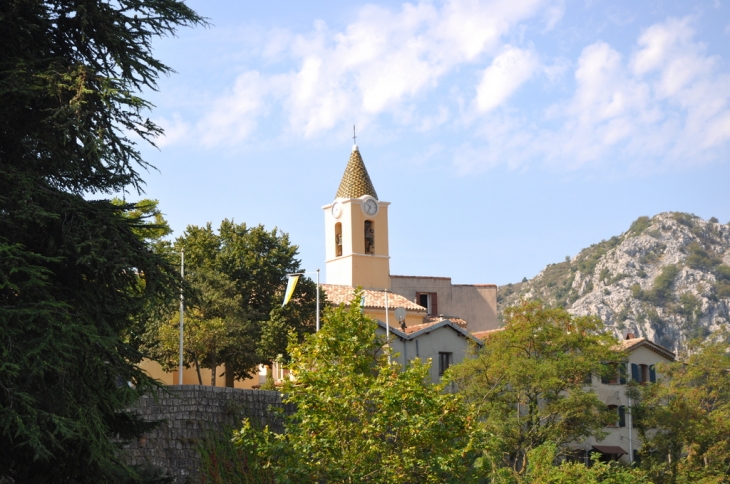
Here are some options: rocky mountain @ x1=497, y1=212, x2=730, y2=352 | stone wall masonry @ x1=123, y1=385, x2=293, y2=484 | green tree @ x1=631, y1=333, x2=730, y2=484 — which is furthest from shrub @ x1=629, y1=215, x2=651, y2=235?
stone wall masonry @ x1=123, y1=385, x2=293, y2=484

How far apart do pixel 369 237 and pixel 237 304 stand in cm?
2130

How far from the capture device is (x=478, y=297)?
63250 mm

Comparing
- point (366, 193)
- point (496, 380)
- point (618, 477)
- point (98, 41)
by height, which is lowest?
point (618, 477)

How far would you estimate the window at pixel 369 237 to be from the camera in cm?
6007

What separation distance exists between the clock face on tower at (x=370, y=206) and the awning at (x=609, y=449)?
20.7m

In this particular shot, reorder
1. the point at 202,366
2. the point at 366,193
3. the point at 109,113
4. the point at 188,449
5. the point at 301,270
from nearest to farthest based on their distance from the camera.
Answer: the point at 109,113, the point at 188,449, the point at 202,366, the point at 301,270, the point at 366,193

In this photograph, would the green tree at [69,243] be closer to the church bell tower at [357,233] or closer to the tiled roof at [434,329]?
the tiled roof at [434,329]

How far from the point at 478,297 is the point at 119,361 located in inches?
2060

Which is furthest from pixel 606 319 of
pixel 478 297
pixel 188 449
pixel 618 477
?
pixel 188 449

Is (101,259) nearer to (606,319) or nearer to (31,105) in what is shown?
(31,105)

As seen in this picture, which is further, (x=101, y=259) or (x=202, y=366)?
(x=202, y=366)

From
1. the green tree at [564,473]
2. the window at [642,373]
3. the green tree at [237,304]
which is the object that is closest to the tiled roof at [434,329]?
the green tree at [237,304]

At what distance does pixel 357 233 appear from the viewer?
2350 inches

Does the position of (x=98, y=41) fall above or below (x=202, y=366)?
above
